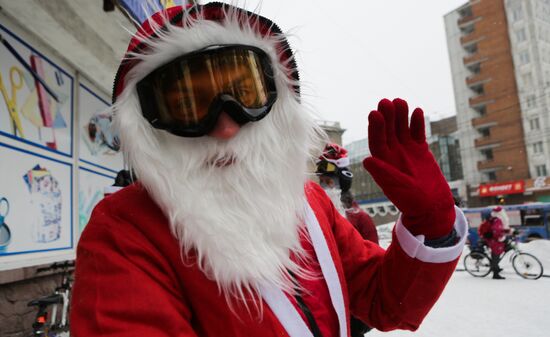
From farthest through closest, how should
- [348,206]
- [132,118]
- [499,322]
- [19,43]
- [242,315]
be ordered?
[499,322]
[348,206]
[19,43]
[132,118]
[242,315]

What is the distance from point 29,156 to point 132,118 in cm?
305

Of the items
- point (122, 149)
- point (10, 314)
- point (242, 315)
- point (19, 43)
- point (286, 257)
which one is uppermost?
point (19, 43)

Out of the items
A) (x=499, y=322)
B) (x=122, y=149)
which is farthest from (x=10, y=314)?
(x=499, y=322)

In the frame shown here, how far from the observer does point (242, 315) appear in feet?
2.95

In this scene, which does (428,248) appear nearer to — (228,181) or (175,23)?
(228,181)

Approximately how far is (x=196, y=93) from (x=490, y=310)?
6358 millimetres

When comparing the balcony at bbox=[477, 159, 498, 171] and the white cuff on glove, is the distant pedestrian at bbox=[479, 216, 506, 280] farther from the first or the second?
the balcony at bbox=[477, 159, 498, 171]

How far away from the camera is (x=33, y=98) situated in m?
3.55

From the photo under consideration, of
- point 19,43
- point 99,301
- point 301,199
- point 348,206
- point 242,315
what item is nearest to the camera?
point 99,301

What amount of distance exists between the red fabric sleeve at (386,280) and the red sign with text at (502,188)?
34.8m

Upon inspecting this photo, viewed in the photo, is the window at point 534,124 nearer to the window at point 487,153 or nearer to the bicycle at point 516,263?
the window at point 487,153

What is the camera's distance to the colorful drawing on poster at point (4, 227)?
3.05 m

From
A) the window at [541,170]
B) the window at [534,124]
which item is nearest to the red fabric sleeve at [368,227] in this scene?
the window at [541,170]

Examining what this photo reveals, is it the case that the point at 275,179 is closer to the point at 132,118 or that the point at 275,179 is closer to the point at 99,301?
the point at 132,118
